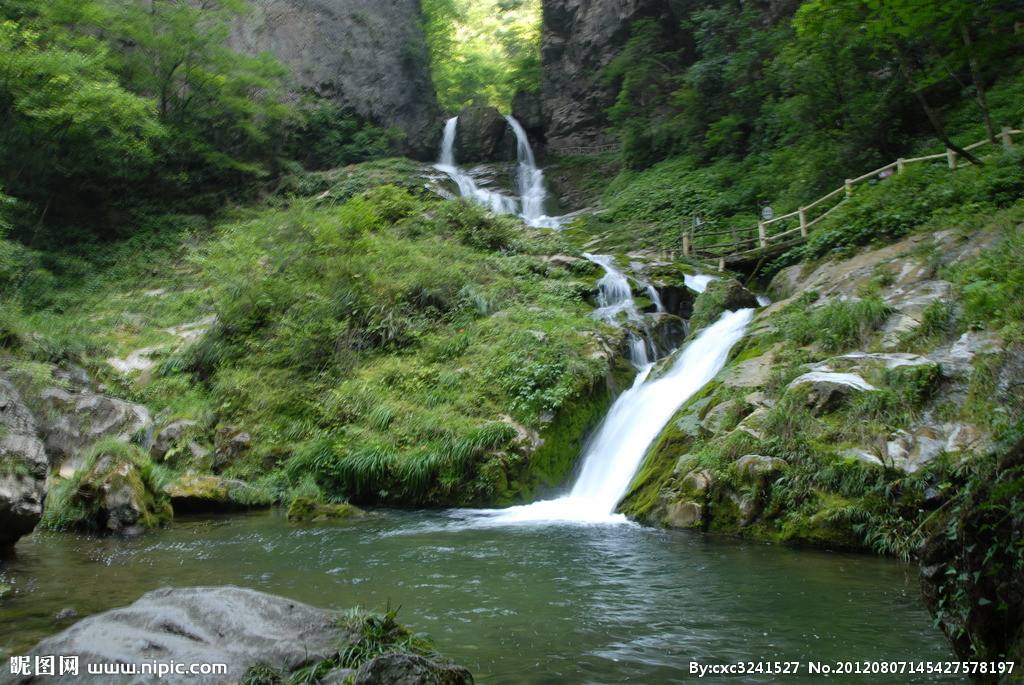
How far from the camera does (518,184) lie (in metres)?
33.8

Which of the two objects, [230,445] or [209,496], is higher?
[230,445]

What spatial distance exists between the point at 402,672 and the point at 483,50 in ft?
171

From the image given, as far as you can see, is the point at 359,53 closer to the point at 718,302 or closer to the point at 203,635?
the point at 718,302

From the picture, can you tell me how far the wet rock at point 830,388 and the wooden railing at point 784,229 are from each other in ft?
30.1

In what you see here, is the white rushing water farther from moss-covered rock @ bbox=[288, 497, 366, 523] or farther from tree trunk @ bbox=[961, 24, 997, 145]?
tree trunk @ bbox=[961, 24, 997, 145]

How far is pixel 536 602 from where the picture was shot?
582cm

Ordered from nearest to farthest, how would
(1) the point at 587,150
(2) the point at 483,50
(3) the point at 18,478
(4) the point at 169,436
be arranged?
1. (3) the point at 18,478
2. (4) the point at 169,436
3. (1) the point at 587,150
4. (2) the point at 483,50

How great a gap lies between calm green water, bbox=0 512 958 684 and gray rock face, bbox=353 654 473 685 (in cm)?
76

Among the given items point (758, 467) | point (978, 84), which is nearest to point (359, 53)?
point (978, 84)

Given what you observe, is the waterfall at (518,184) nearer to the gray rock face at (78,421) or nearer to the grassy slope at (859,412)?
the gray rock face at (78,421)

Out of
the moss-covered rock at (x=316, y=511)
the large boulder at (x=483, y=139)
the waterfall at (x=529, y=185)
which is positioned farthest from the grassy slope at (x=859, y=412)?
the large boulder at (x=483, y=139)

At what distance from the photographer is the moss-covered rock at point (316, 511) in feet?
34.3

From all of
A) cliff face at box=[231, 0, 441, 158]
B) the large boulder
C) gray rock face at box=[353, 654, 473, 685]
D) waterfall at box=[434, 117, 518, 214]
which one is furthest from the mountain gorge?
the large boulder

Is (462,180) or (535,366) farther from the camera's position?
(462,180)
